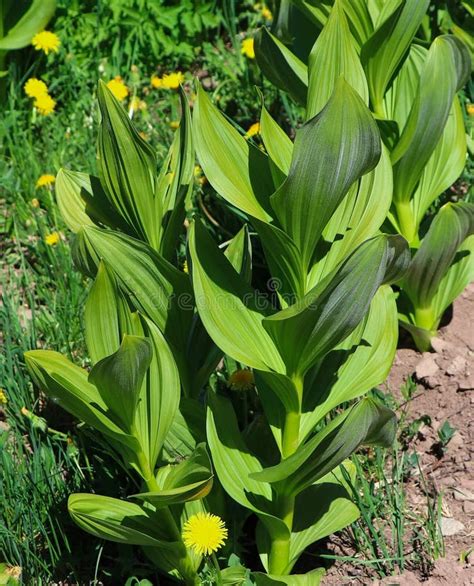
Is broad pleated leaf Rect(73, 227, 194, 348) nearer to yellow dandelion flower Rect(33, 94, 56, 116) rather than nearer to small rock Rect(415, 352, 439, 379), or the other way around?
small rock Rect(415, 352, 439, 379)

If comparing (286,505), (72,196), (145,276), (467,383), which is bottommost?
(467,383)

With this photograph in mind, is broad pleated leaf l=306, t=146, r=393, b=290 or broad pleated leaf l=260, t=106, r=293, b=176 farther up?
broad pleated leaf l=260, t=106, r=293, b=176

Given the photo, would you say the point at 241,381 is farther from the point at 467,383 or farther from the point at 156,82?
the point at 156,82

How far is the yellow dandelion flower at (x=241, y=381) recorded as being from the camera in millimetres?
2539

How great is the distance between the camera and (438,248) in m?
2.86

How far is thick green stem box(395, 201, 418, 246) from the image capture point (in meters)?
2.96

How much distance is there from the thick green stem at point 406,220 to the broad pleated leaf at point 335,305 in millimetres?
901

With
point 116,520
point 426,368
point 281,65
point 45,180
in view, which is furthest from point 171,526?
point 45,180

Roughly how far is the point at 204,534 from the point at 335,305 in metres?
0.56

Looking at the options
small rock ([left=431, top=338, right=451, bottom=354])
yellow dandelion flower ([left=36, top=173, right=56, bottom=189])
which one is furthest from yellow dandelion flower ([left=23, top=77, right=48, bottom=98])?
small rock ([left=431, top=338, right=451, bottom=354])

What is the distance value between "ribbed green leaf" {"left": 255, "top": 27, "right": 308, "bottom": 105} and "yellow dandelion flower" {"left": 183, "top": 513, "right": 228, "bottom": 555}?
1418 mm

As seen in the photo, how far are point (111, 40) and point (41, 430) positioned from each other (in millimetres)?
2207

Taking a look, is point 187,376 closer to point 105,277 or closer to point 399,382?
point 105,277

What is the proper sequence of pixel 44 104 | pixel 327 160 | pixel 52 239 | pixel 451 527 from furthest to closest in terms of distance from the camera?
pixel 44 104, pixel 52 239, pixel 451 527, pixel 327 160
